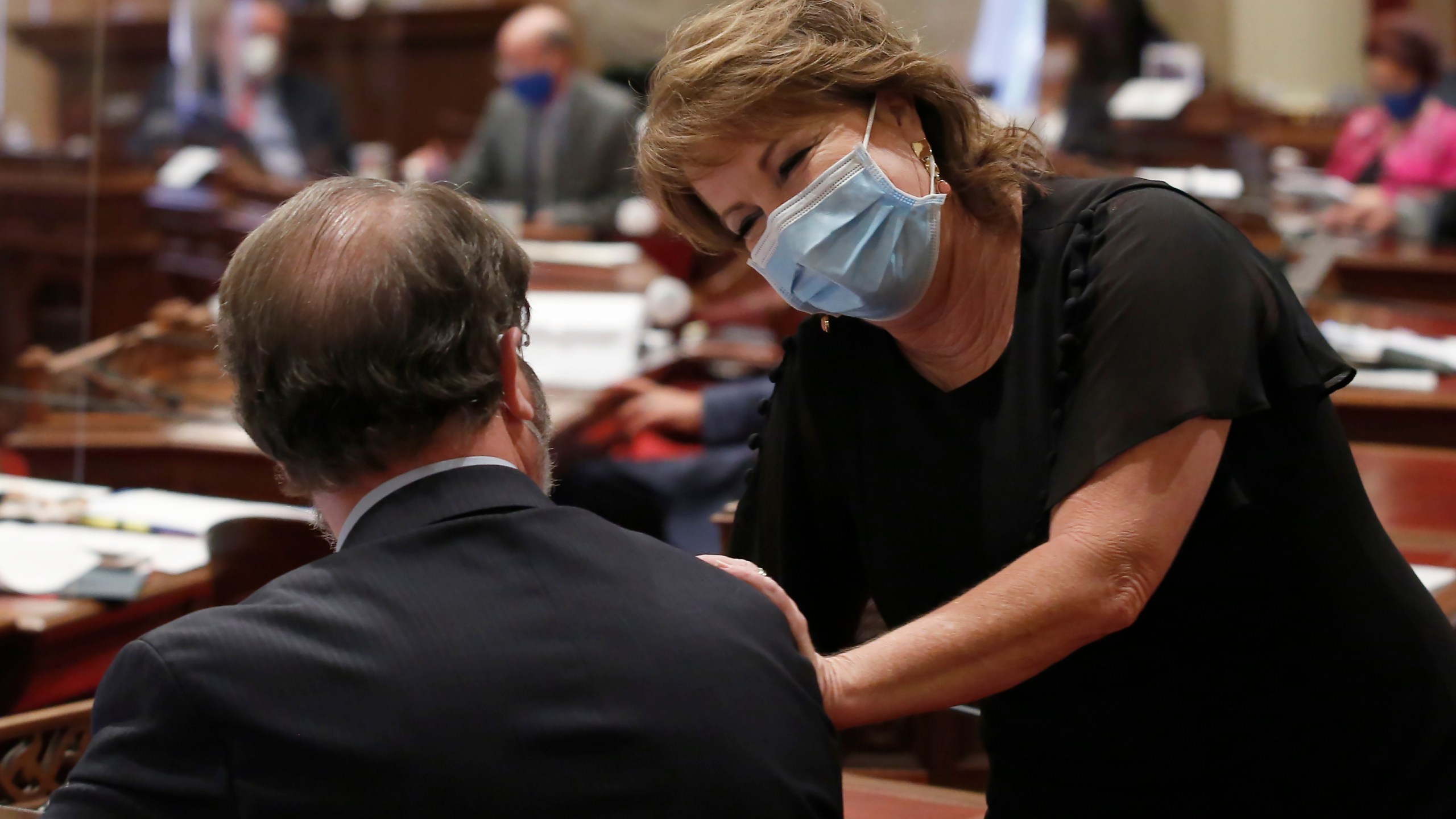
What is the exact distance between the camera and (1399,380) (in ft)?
10.5

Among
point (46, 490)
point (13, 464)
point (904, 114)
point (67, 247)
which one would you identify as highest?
point (904, 114)

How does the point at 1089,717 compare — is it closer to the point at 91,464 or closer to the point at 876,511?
the point at 876,511

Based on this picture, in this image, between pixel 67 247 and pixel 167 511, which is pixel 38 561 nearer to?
pixel 167 511

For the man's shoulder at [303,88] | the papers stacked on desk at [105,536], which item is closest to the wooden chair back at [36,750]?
the papers stacked on desk at [105,536]

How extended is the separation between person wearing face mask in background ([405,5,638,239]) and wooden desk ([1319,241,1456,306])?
2807 mm

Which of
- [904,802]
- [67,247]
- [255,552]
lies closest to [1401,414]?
[904,802]

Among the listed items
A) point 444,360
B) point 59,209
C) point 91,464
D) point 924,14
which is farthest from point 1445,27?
point 444,360

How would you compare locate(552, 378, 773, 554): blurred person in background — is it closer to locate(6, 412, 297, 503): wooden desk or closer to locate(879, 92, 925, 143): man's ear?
locate(6, 412, 297, 503): wooden desk

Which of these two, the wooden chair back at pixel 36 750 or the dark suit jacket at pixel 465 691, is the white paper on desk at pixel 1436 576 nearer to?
the dark suit jacket at pixel 465 691

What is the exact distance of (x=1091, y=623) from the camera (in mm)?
1170

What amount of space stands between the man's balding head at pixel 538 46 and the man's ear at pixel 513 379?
532 cm

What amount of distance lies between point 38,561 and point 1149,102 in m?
6.22

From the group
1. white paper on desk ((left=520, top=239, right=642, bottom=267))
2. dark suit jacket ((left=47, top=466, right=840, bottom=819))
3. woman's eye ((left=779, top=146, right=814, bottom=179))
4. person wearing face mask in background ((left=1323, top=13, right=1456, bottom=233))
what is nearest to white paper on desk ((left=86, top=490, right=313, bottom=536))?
woman's eye ((left=779, top=146, right=814, bottom=179))

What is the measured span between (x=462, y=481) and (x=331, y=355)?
0.13 metres
